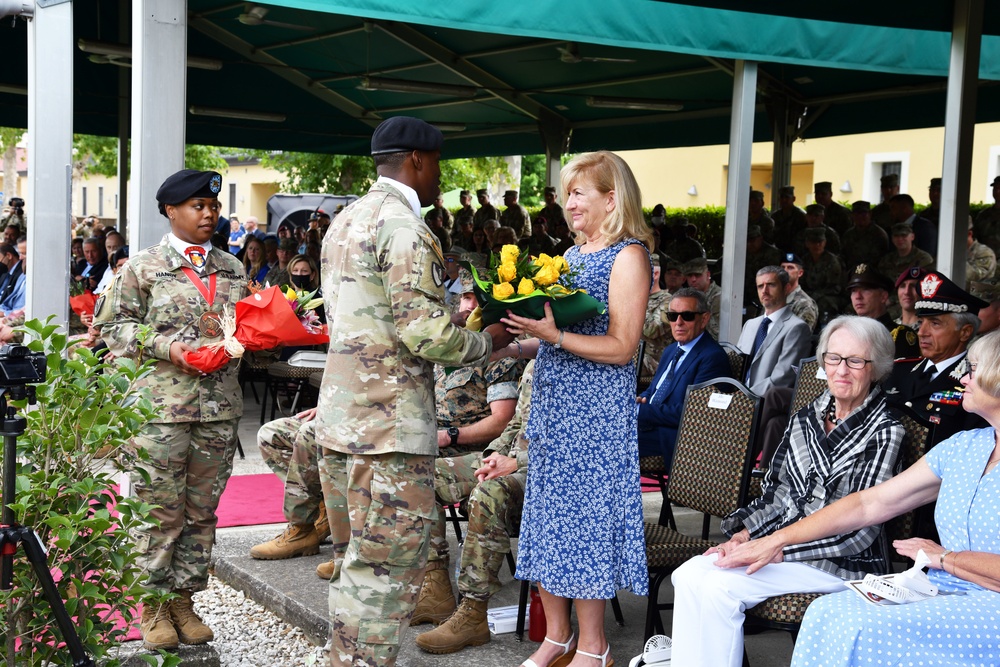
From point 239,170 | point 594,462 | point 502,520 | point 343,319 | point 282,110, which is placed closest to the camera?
point 343,319

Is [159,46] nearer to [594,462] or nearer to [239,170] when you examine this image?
[594,462]

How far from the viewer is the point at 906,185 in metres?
26.6

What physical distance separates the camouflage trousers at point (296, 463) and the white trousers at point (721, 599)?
2209mm

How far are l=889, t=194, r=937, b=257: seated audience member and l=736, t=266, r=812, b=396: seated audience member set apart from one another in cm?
495

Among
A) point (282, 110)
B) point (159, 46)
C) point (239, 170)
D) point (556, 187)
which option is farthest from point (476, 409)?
point (239, 170)

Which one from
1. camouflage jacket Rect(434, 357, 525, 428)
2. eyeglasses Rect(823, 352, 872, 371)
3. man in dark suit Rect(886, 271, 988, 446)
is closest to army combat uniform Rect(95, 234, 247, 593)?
camouflage jacket Rect(434, 357, 525, 428)

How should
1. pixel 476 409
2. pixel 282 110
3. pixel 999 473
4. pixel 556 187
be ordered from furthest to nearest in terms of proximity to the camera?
pixel 556 187, pixel 282 110, pixel 476 409, pixel 999 473

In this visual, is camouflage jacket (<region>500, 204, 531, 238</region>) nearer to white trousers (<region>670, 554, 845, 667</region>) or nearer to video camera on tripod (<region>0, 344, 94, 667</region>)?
white trousers (<region>670, 554, 845, 667</region>)

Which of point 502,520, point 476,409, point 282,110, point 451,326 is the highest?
point 282,110

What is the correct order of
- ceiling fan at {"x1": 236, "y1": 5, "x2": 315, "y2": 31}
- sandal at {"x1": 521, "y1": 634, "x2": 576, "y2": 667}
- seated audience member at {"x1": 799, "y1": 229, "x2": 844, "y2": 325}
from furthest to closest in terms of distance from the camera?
ceiling fan at {"x1": 236, "y1": 5, "x2": 315, "y2": 31}, seated audience member at {"x1": 799, "y1": 229, "x2": 844, "y2": 325}, sandal at {"x1": 521, "y1": 634, "x2": 576, "y2": 667}

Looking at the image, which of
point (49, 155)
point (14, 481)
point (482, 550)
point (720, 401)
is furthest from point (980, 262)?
point (14, 481)

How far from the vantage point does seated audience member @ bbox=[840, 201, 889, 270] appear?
1150 cm

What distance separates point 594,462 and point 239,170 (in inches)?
1940

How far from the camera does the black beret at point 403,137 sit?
3277mm
